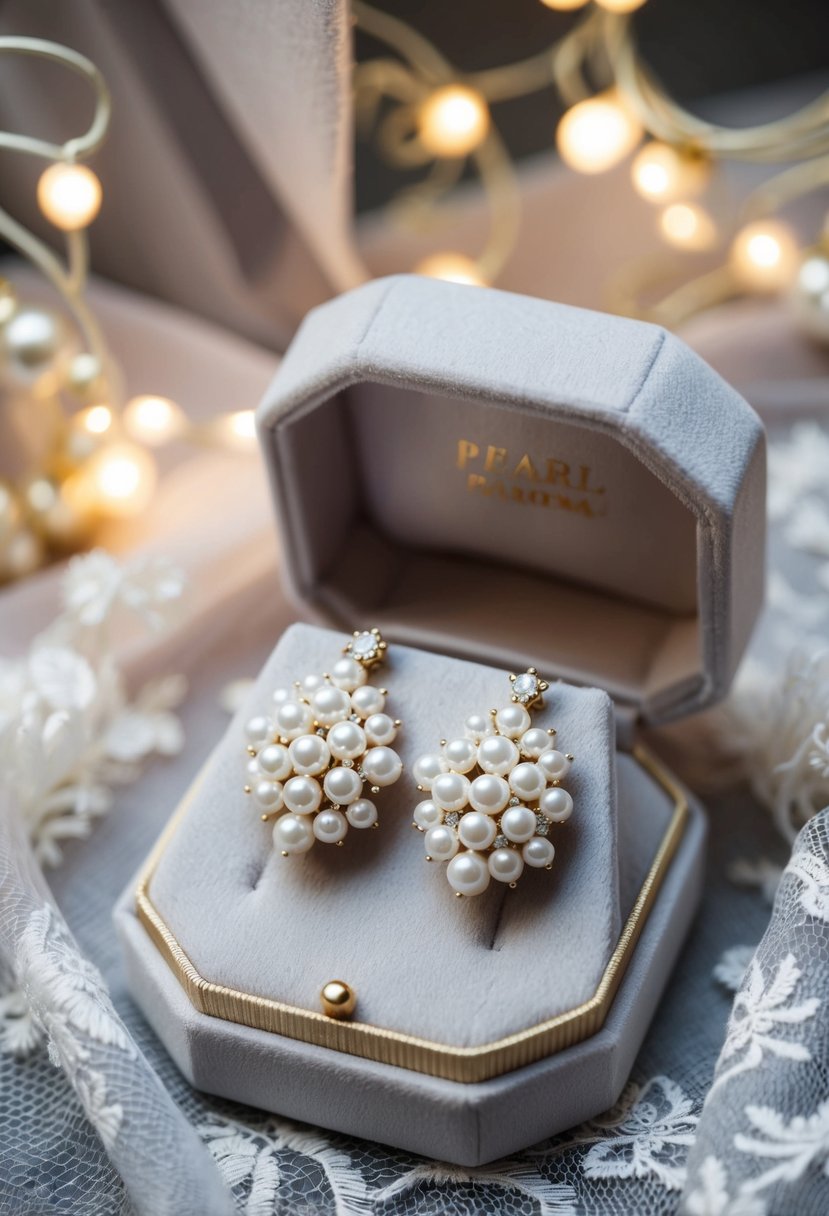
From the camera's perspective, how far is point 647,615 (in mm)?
905

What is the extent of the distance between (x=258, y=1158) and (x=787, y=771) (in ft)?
1.46

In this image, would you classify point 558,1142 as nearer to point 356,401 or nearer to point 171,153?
point 356,401

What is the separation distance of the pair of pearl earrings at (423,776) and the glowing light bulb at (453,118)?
600 millimetres

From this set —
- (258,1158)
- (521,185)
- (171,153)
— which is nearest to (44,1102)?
(258,1158)

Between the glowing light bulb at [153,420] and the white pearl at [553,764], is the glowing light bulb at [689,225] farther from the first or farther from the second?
the white pearl at [553,764]

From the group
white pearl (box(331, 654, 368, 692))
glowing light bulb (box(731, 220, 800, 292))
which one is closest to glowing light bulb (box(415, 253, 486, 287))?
glowing light bulb (box(731, 220, 800, 292))

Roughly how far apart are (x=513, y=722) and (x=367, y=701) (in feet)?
0.32

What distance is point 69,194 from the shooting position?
912 millimetres

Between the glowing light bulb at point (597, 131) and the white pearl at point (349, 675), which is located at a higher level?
the glowing light bulb at point (597, 131)

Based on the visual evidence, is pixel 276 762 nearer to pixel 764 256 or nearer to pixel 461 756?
pixel 461 756

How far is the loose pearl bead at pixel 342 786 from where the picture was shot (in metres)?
0.74

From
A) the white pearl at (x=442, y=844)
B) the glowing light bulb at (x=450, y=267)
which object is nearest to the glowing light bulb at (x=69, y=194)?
the glowing light bulb at (x=450, y=267)

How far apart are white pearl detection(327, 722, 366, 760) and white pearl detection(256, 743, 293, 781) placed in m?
0.03

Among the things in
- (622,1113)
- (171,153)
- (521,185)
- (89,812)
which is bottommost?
(622,1113)
